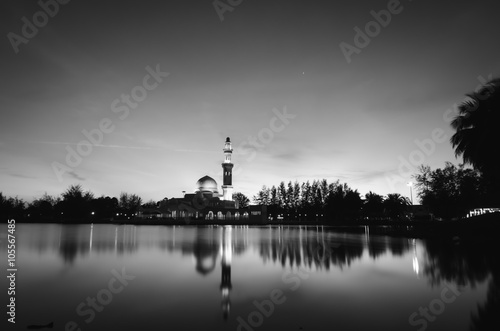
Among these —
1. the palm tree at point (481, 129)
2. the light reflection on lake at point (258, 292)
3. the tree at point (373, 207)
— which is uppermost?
the palm tree at point (481, 129)

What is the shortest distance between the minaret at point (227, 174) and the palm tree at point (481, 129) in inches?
3065

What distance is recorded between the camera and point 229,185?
10031 cm

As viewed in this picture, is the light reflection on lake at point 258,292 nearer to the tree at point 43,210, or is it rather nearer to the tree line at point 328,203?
the tree line at point 328,203

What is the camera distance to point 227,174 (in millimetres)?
100812

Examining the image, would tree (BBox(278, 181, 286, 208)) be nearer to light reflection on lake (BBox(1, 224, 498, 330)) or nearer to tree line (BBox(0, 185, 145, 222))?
tree line (BBox(0, 185, 145, 222))

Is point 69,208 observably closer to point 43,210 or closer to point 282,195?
point 43,210

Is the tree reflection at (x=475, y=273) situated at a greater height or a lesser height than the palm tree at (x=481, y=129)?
lesser

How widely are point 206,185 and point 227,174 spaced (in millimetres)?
7210

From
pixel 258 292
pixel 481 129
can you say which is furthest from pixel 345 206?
pixel 258 292

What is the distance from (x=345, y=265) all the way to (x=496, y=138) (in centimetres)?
1542

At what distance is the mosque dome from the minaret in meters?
3.05

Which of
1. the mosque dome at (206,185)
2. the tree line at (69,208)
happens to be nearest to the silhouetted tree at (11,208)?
the tree line at (69,208)

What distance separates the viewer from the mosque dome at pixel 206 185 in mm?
99375

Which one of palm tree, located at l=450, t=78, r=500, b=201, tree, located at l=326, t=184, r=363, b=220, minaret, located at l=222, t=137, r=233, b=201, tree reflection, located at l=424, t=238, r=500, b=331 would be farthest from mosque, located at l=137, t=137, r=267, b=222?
tree reflection, located at l=424, t=238, r=500, b=331
